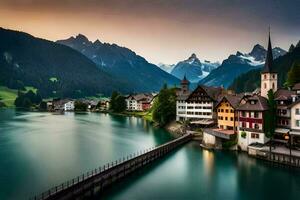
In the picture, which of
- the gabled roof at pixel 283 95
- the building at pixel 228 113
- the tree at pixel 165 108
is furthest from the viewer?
the tree at pixel 165 108

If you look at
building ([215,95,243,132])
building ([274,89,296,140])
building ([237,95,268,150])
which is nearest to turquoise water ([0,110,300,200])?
building ([237,95,268,150])

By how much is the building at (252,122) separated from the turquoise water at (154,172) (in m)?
3.92

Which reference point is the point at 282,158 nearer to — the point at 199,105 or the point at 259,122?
the point at 259,122

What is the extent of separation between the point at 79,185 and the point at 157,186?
11.3m

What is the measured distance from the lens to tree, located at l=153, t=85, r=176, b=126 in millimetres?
103750

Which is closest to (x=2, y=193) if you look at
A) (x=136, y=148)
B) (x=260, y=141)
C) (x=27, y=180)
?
(x=27, y=180)

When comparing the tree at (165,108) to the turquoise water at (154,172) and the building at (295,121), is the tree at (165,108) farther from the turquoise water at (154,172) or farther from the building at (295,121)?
the building at (295,121)

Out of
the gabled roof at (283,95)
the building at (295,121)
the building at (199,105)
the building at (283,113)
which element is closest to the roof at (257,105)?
the gabled roof at (283,95)

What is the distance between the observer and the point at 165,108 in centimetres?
10319

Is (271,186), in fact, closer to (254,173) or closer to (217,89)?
(254,173)

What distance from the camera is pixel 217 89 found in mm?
99562

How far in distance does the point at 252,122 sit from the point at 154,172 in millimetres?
22670

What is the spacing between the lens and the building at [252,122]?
195 ft

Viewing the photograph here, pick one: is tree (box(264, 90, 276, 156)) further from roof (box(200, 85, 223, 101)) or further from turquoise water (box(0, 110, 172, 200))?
roof (box(200, 85, 223, 101))
